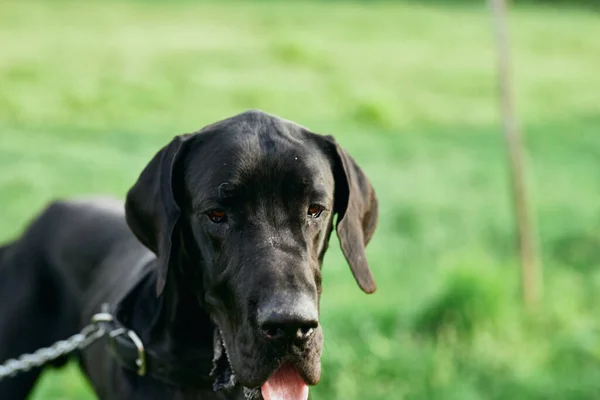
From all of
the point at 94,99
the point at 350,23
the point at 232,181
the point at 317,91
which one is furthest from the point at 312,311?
the point at 350,23

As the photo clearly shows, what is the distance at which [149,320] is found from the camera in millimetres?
3596

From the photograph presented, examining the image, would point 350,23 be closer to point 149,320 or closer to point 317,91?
point 317,91

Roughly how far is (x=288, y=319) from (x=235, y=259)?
1.13ft

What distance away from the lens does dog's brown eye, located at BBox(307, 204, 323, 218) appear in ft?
10.6

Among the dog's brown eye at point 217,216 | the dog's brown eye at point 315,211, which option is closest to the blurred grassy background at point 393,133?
the dog's brown eye at point 315,211

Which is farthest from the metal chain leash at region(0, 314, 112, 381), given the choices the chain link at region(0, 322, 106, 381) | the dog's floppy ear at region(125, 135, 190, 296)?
the dog's floppy ear at region(125, 135, 190, 296)

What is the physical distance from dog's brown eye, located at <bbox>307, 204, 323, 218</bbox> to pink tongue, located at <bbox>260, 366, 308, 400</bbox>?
539 mm

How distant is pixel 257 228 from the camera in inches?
122

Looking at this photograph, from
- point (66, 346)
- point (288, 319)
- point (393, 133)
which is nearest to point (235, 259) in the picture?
point (288, 319)

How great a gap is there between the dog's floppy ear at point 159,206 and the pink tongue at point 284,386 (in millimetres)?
545

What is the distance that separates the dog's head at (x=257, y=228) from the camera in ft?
9.62

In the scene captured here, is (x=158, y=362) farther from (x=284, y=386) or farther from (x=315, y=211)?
(x=315, y=211)

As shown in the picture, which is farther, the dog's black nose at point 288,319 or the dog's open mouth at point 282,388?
the dog's open mouth at point 282,388

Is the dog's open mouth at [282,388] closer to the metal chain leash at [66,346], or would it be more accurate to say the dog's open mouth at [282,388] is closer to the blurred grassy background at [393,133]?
the metal chain leash at [66,346]
